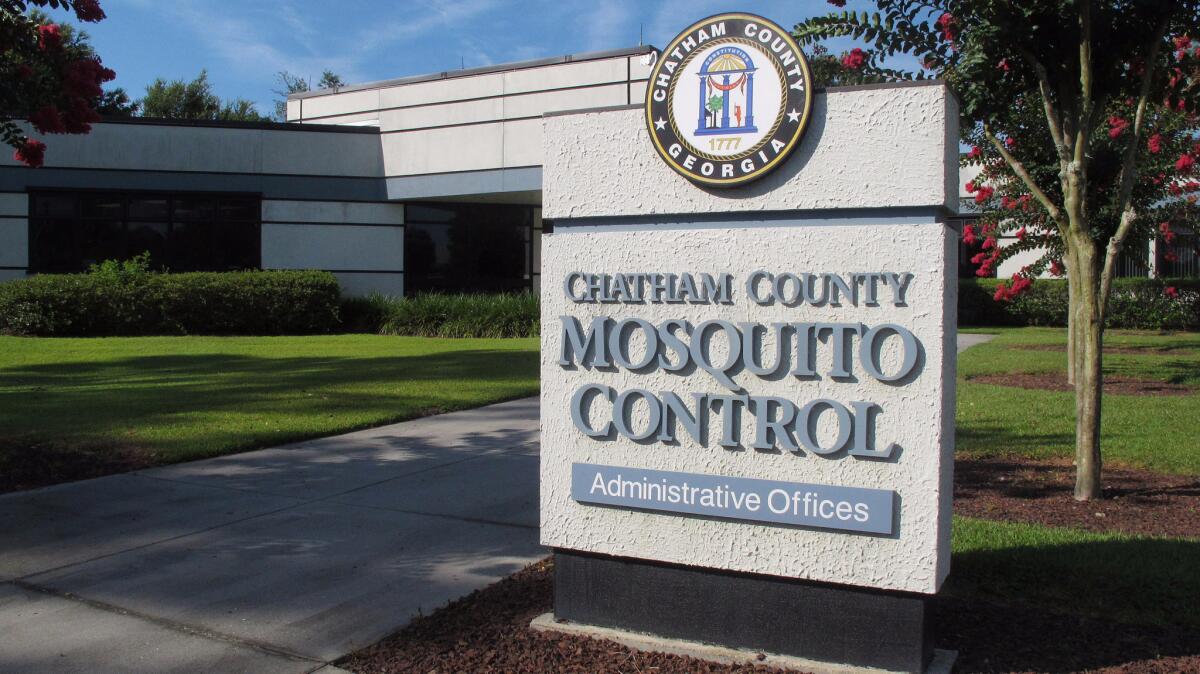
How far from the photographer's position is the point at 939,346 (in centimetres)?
360

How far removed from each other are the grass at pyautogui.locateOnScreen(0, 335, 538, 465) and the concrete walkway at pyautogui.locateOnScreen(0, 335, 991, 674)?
1.21 meters

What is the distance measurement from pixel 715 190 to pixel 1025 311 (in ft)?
76.2

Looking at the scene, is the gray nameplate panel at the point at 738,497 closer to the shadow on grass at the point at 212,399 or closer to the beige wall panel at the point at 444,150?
the shadow on grass at the point at 212,399

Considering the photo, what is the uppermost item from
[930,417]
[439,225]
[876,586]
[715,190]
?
[439,225]

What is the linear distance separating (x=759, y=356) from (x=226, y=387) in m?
9.63

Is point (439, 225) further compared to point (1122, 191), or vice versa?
point (439, 225)

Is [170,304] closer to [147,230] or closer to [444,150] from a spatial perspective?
[147,230]

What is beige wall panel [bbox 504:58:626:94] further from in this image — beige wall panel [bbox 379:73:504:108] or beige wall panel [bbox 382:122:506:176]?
beige wall panel [bbox 382:122:506:176]

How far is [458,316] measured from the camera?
21609 mm

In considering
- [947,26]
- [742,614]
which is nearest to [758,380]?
[742,614]

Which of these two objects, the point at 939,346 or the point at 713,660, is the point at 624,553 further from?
the point at 939,346

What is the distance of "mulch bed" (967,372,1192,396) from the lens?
1174 cm

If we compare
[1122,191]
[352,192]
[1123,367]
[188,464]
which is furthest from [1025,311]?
[188,464]

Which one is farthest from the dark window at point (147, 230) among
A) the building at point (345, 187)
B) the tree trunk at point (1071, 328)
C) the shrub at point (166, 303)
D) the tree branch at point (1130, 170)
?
the tree branch at point (1130, 170)
